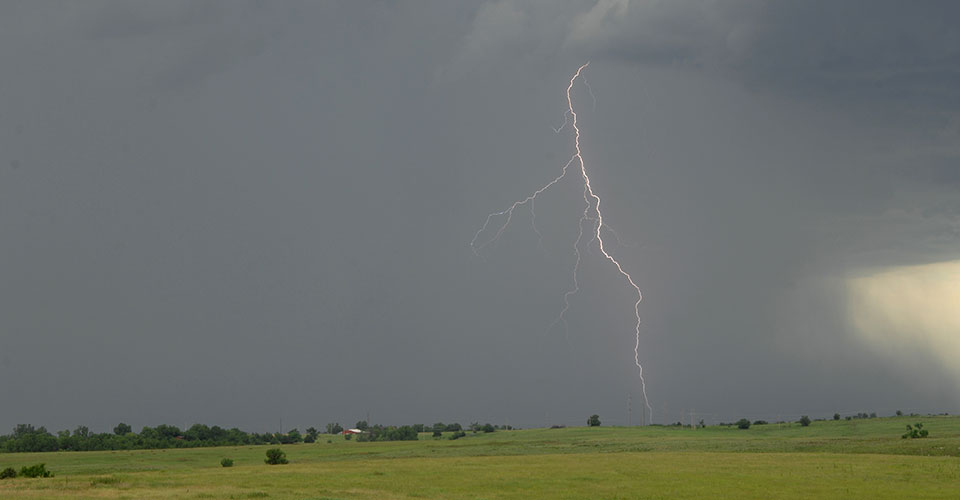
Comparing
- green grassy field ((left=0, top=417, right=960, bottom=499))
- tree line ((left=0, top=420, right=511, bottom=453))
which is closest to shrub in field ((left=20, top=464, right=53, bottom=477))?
green grassy field ((left=0, top=417, right=960, bottom=499))

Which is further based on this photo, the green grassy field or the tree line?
the tree line

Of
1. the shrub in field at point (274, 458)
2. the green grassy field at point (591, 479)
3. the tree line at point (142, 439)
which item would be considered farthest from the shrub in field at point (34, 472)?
the tree line at point (142, 439)

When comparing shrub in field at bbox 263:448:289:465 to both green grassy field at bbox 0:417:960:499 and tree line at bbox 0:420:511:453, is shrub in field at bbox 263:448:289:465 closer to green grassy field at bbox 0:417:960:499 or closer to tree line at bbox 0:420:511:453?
green grassy field at bbox 0:417:960:499

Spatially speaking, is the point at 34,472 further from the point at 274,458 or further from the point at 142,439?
the point at 142,439

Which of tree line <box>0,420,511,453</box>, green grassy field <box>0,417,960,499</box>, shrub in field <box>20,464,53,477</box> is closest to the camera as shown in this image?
green grassy field <box>0,417,960,499</box>

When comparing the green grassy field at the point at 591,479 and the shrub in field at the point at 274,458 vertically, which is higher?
the shrub in field at the point at 274,458

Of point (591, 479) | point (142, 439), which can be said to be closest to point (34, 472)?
point (591, 479)

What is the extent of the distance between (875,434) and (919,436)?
619 inches

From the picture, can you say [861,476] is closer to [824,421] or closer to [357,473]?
[357,473]

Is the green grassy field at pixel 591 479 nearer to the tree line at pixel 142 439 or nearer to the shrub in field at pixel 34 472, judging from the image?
the shrub in field at pixel 34 472

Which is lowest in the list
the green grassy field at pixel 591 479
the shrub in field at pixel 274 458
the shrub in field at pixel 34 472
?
the green grassy field at pixel 591 479

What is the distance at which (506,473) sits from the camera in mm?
65625

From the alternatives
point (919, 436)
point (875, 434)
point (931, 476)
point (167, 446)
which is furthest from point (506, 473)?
point (167, 446)

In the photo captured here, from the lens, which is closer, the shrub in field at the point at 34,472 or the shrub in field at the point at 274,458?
the shrub in field at the point at 34,472
